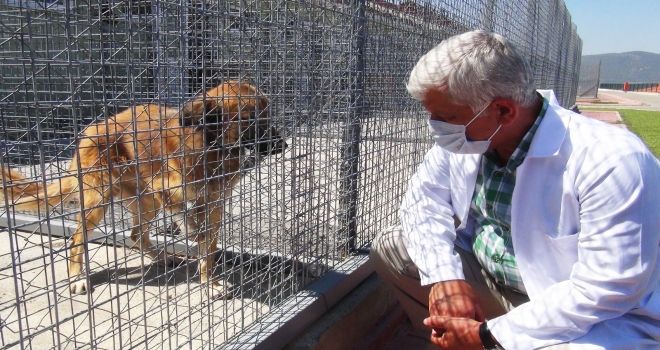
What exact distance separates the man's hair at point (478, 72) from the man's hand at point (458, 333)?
2.73ft

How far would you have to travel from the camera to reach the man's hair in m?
1.87

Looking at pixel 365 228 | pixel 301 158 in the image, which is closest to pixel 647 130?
pixel 365 228

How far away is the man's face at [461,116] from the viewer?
196 cm

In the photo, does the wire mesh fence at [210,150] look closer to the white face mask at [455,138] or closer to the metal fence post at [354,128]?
the metal fence post at [354,128]

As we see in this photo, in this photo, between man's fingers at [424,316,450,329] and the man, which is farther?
man's fingers at [424,316,450,329]

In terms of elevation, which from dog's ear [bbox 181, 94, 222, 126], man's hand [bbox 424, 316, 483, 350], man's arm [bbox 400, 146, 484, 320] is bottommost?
man's hand [bbox 424, 316, 483, 350]

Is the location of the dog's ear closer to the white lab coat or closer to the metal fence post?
the metal fence post

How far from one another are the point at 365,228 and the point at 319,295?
A: 855 millimetres

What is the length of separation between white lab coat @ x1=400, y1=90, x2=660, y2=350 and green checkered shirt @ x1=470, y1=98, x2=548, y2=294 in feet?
0.53

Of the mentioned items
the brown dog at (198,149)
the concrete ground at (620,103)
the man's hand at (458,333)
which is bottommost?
the concrete ground at (620,103)

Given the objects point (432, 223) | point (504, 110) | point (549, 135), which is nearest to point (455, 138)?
point (504, 110)

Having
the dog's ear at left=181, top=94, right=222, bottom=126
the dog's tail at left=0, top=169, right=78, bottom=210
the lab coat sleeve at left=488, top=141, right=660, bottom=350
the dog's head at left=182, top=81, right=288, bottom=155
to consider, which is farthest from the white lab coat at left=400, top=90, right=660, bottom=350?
the dog's tail at left=0, top=169, right=78, bottom=210

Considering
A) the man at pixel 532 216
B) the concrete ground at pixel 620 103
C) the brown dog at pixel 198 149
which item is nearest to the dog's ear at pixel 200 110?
the brown dog at pixel 198 149

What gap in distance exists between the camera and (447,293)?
7.31ft
